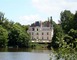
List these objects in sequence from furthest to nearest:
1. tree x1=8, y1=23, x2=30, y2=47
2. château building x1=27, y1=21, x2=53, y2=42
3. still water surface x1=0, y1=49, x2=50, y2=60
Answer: château building x1=27, y1=21, x2=53, y2=42 → tree x1=8, y1=23, x2=30, y2=47 → still water surface x1=0, y1=49, x2=50, y2=60

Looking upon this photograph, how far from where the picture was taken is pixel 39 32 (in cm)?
11462

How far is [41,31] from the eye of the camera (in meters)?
114

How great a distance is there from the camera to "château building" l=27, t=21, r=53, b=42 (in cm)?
11025

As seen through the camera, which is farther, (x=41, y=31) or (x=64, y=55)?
(x=41, y=31)

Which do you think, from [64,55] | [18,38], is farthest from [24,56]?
[64,55]

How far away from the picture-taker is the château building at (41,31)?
110 metres

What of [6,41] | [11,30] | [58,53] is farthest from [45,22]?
[58,53]

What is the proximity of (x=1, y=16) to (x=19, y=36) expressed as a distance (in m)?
20.3

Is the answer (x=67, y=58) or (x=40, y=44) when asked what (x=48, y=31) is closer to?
(x=40, y=44)

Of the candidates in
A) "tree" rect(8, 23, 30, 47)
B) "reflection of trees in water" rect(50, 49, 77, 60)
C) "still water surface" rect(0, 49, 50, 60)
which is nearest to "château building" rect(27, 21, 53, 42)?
"tree" rect(8, 23, 30, 47)

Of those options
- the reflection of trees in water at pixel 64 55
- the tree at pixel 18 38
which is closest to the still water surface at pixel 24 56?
the reflection of trees in water at pixel 64 55

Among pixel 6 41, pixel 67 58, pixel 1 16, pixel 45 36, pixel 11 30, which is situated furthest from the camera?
pixel 45 36

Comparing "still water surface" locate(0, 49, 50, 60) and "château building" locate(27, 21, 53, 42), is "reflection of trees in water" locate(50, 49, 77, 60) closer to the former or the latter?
"still water surface" locate(0, 49, 50, 60)

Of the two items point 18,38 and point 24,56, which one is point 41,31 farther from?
point 24,56
